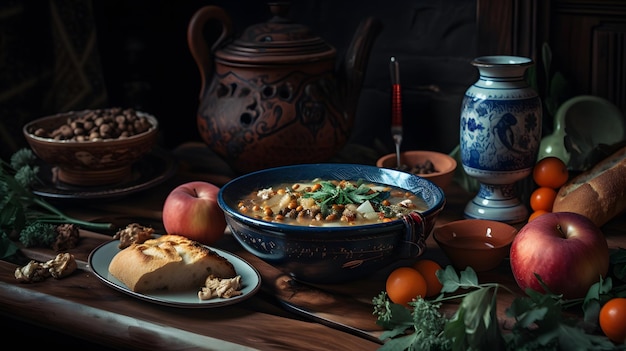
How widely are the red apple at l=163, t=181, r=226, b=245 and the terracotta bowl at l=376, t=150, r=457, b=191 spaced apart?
41 centimetres

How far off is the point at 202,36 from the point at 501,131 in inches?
28.6

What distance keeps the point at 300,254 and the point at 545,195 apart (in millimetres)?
580

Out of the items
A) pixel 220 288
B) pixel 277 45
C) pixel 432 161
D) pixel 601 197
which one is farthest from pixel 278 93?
pixel 601 197

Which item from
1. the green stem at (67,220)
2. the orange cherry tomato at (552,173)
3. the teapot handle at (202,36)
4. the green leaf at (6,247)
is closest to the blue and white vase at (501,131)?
the orange cherry tomato at (552,173)

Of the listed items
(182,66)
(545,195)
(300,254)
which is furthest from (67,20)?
(545,195)

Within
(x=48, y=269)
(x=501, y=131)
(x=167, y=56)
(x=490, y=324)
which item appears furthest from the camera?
(x=167, y=56)

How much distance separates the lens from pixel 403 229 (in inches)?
46.3

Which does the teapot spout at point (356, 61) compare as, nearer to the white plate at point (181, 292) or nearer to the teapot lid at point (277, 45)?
the teapot lid at point (277, 45)

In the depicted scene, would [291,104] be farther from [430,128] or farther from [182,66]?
[182,66]

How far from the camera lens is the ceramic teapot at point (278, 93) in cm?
165

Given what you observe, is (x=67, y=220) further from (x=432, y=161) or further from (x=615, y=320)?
(x=615, y=320)

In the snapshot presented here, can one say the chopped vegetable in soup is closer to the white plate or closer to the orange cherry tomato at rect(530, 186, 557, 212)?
the white plate

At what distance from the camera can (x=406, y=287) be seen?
1.15 m

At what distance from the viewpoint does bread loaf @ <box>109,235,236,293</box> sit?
1.21m
